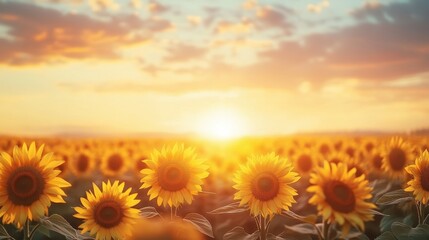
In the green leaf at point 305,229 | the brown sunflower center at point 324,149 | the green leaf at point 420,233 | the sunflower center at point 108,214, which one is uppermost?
the brown sunflower center at point 324,149

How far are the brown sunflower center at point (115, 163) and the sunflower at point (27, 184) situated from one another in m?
14.5

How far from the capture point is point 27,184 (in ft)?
21.5

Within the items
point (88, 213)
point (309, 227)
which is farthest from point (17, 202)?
point (309, 227)

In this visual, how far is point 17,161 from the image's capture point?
6.62 m

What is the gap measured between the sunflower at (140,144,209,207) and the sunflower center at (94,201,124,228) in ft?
1.96

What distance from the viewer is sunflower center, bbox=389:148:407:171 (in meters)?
12.9

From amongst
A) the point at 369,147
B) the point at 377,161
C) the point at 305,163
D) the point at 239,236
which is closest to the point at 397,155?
the point at 377,161

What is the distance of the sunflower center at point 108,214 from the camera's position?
6.45 m

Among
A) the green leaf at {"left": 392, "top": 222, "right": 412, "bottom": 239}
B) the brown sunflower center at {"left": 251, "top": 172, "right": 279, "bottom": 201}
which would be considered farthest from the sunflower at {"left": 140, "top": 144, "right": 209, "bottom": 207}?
the green leaf at {"left": 392, "top": 222, "right": 412, "bottom": 239}

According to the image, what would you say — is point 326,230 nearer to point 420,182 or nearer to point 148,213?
point 148,213

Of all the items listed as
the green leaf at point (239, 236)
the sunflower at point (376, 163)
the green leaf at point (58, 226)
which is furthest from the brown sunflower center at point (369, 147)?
the green leaf at point (58, 226)

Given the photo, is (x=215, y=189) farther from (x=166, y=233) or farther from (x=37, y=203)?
(x=166, y=233)

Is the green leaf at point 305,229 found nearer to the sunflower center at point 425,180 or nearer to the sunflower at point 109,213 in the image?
the sunflower at point 109,213

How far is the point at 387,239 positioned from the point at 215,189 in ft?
40.3
